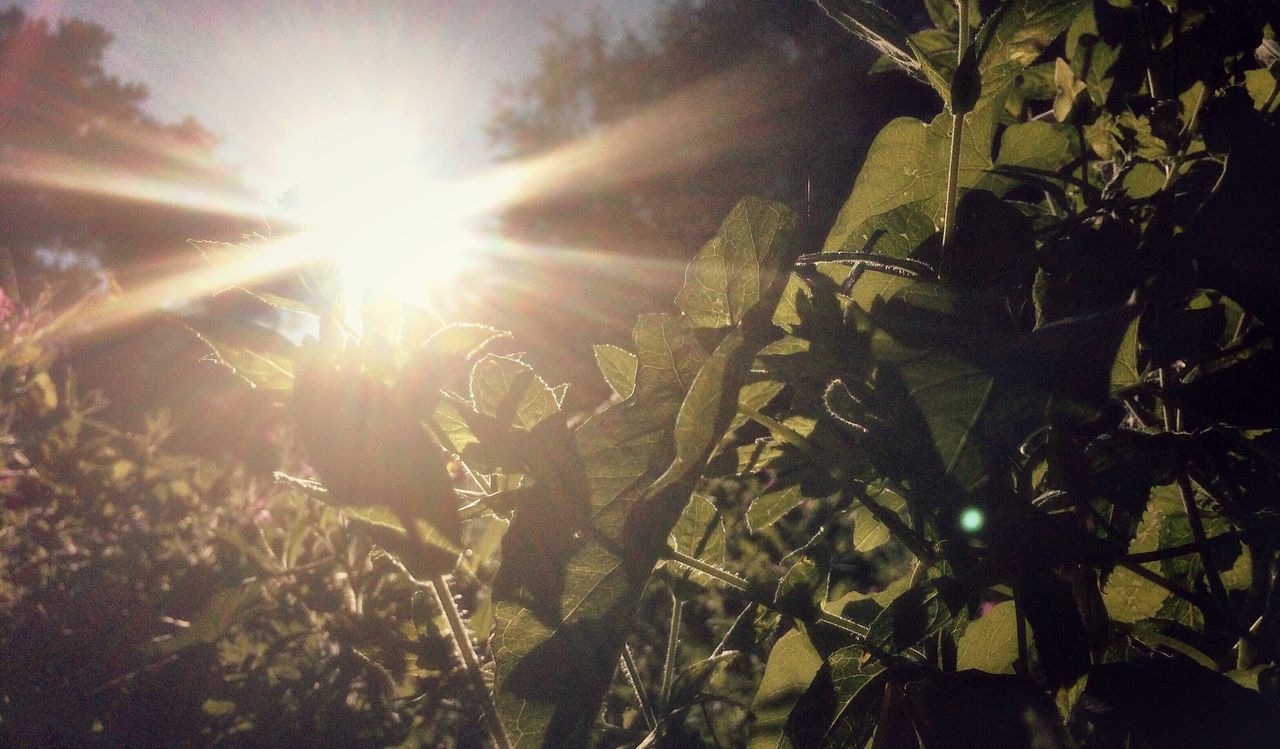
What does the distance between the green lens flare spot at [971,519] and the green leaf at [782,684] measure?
0.28m

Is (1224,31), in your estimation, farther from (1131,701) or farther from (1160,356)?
(1131,701)

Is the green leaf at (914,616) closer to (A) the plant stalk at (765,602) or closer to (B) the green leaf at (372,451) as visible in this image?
(A) the plant stalk at (765,602)

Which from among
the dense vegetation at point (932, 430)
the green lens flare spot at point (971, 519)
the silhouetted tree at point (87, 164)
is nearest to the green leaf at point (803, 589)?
Result: the dense vegetation at point (932, 430)

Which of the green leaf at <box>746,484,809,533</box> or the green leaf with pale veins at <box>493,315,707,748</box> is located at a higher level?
the green leaf with pale veins at <box>493,315,707,748</box>

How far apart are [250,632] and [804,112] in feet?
32.8

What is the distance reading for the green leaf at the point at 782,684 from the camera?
0.83m

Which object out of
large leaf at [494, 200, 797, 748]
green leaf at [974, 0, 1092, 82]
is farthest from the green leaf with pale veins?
green leaf at [974, 0, 1092, 82]

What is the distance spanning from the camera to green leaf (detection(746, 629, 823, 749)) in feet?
2.74

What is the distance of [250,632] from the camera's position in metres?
2.54

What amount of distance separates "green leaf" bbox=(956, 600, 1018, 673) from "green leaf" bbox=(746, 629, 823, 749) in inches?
7.2

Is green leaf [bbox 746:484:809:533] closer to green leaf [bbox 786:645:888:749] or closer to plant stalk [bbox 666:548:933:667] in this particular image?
plant stalk [bbox 666:548:933:667]

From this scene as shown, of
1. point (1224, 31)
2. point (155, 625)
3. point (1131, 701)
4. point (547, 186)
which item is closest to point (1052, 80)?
point (1224, 31)

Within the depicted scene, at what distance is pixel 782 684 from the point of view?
2.94 feet

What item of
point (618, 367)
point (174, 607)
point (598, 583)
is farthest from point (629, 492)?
point (174, 607)
